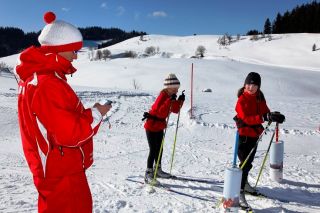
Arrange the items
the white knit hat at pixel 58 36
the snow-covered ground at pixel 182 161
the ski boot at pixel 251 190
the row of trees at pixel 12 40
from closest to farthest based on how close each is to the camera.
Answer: the white knit hat at pixel 58 36 → the snow-covered ground at pixel 182 161 → the ski boot at pixel 251 190 → the row of trees at pixel 12 40

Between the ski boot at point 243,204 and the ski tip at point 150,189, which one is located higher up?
the ski boot at point 243,204

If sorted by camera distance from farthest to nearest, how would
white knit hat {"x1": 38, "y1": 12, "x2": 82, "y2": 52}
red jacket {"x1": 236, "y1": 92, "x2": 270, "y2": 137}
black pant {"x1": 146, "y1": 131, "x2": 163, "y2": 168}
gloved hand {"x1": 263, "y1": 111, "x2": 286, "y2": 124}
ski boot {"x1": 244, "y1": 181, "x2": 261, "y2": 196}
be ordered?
black pant {"x1": 146, "y1": 131, "x2": 163, "y2": 168} < ski boot {"x1": 244, "y1": 181, "x2": 261, "y2": 196} < red jacket {"x1": 236, "y1": 92, "x2": 270, "y2": 137} < gloved hand {"x1": 263, "y1": 111, "x2": 286, "y2": 124} < white knit hat {"x1": 38, "y1": 12, "x2": 82, "y2": 52}

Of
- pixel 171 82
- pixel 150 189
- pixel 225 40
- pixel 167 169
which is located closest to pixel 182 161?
pixel 167 169

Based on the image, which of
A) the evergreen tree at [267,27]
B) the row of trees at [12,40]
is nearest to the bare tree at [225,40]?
the evergreen tree at [267,27]

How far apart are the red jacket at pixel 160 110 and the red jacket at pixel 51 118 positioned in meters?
3.14

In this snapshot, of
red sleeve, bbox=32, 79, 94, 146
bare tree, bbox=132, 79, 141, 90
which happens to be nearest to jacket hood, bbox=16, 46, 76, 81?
red sleeve, bbox=32, 79, 94, 146

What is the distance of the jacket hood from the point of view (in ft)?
8.09

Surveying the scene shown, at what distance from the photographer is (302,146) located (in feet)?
28.4

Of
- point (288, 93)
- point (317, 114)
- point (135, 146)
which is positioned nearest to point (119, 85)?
point (288, 93)

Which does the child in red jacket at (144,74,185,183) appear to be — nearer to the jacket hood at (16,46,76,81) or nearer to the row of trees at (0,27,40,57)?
the jacket hood at (16,46,76,81)

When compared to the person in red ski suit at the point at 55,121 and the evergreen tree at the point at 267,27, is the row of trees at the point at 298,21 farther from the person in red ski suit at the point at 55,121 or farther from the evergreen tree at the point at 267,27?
the person in red ski suit at the point at 55,121

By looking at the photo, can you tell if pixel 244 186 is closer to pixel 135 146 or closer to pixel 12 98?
pixel 135 146

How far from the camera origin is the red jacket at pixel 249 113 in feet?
16.6

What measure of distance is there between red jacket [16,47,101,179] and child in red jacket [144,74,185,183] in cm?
317
